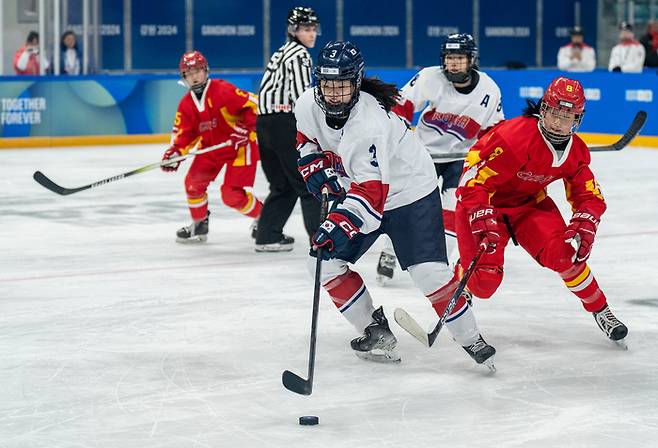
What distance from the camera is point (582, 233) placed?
4.13 metres

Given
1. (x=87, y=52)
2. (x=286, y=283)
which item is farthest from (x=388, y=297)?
(x=87, y=52)

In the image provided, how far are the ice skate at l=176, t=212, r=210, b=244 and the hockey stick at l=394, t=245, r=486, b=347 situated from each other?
2926 millimetres

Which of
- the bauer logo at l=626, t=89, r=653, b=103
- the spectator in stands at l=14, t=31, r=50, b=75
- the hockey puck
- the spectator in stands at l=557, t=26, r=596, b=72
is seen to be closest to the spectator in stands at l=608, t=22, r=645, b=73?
the spectator in stands at l=557, t=26, r=596, b=72

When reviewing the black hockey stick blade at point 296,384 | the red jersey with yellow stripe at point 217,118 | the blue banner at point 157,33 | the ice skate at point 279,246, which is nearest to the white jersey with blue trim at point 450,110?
the ice skate at point 279,246

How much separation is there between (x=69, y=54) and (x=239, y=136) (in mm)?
6693

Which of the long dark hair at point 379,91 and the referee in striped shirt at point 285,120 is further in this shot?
the referee in striped shirt at point 285,120

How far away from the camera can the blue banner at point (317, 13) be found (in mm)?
19391

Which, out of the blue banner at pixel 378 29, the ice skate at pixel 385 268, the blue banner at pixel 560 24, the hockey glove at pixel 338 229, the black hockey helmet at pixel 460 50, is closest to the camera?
the hockey glove at pixel 338 229

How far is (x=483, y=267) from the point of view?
4305 millimetres

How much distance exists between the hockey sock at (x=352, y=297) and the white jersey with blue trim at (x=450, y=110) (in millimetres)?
1667

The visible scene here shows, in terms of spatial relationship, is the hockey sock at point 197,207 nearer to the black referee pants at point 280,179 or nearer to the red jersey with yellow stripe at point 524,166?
the black referee pants at point 280,179

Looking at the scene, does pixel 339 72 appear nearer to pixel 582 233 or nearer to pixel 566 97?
pixel 566 97

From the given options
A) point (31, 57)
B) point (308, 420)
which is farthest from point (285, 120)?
point (31, 57)

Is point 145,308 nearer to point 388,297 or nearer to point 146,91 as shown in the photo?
point 388,297
